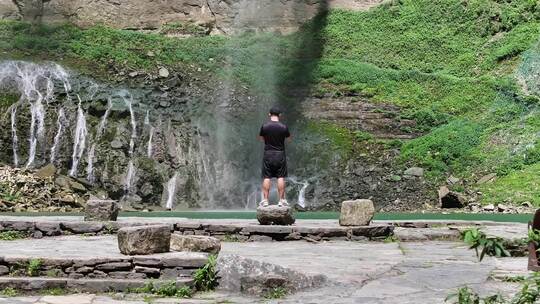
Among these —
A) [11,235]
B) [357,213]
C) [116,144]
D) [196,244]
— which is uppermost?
[116,144]

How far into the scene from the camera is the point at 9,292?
6.61 m

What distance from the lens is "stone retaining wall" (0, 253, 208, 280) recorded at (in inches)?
280

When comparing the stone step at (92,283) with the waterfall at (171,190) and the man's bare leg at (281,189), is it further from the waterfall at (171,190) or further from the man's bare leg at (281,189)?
the waterfall at (171,190)

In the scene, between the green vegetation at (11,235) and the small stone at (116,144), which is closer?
the green vegetation at (11,235)

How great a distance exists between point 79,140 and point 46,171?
3.16 metres

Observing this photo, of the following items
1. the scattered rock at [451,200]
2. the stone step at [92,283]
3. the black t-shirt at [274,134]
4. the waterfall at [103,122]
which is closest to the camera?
the stone step at [92,283]

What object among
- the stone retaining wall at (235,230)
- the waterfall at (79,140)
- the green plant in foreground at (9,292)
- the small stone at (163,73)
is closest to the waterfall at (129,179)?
the waterfall at (79,140)

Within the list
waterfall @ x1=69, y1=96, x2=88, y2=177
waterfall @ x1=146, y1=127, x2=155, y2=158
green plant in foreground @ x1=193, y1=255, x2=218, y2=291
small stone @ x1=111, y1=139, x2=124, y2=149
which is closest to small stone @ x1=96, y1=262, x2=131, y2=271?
green plant in foreground @ x1=193, y1=255, x2=218, y2=291

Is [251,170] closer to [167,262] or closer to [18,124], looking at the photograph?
[18,124]

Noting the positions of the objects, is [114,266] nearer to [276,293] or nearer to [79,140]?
[276,293]

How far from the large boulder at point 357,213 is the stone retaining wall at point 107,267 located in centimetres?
531

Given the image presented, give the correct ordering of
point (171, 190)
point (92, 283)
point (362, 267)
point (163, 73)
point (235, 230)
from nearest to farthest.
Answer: point (92, 283)
point (362, 267)
point (235, 230)
point (171, 190)
point (163, 73)

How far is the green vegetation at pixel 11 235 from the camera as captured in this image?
38.4 feet

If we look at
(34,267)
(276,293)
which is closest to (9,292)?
(34,267)
